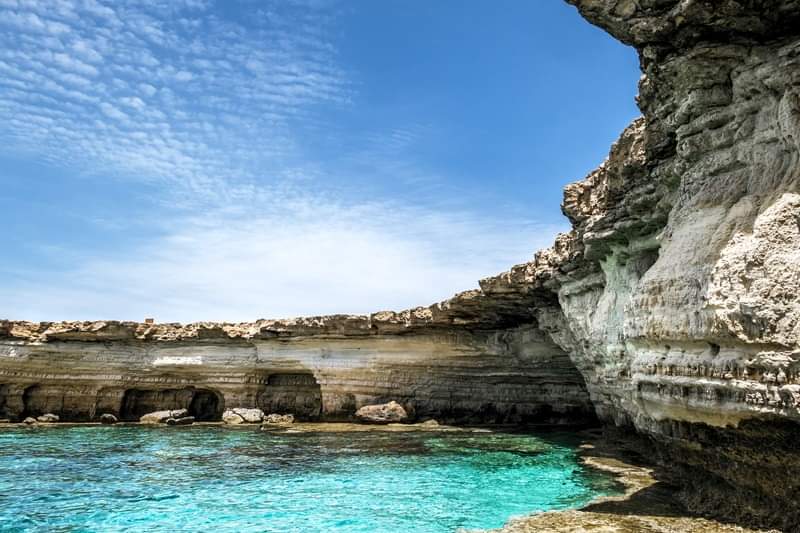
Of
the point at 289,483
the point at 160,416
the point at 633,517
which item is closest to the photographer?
the point at 633,517

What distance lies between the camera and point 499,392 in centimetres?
2333

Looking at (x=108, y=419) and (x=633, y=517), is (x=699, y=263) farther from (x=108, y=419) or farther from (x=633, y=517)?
(x=108, y=419)

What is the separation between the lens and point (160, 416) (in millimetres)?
24734

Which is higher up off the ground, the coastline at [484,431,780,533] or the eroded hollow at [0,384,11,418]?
the eroded hollow at [0,384,11,418]

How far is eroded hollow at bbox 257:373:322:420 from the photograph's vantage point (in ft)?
86.4

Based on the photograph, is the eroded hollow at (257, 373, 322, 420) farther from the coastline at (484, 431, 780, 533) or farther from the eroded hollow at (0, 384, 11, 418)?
the coastline at (484, 431, 780, 533)

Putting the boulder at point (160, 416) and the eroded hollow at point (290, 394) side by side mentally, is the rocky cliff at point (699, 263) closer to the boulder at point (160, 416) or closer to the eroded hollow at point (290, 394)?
the eroded hollow at point (290, 394)

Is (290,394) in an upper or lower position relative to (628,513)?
upper

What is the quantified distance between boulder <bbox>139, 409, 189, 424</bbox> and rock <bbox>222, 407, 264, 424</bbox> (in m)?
1.86

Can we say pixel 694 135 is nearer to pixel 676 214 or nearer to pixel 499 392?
pixel 676 214

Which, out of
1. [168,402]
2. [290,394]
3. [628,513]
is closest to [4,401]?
[168,402]

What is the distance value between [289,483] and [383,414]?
11.1 metres

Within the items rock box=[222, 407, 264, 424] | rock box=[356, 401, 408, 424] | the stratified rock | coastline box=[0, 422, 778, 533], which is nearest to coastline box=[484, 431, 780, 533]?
coastline box=[0, 422, 778, 533]

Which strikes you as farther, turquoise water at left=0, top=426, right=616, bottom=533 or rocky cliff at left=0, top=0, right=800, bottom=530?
turquoise water at left=0, top=426, right=616, bottom=533
